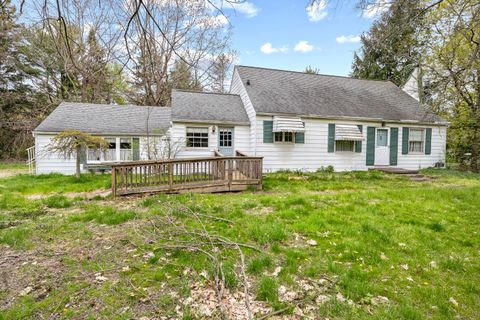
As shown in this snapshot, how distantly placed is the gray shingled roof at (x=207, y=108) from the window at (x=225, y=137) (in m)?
0.57

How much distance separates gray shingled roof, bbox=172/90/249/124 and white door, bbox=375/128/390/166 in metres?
6.84

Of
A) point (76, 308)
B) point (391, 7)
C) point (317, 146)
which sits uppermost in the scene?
point (391, 7)

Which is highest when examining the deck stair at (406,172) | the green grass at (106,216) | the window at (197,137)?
the window at (197,137)

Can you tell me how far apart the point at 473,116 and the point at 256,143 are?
10.7m

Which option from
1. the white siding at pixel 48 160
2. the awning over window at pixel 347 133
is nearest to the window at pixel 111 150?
the white siding at pixel 48 160

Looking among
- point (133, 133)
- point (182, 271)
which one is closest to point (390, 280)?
point (182, 271)

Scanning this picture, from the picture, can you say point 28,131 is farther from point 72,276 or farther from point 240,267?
point 240,267

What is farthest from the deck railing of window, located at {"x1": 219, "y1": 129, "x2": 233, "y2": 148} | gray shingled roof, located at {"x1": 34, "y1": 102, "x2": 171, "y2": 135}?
gray shingled roof, located at {"x1": 34, "y1": 102, "x2": 171, "y2": 135}

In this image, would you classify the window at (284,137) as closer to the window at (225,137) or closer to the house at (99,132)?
the window at (225,137)

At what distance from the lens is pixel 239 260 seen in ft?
10.3

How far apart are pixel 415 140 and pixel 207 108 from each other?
11.2m

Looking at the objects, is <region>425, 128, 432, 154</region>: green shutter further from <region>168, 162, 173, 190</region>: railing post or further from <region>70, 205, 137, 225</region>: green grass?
<region>70, 205, 137, 225</region>: green grass

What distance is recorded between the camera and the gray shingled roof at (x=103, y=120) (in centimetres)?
1163

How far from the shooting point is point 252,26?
3.91 m
